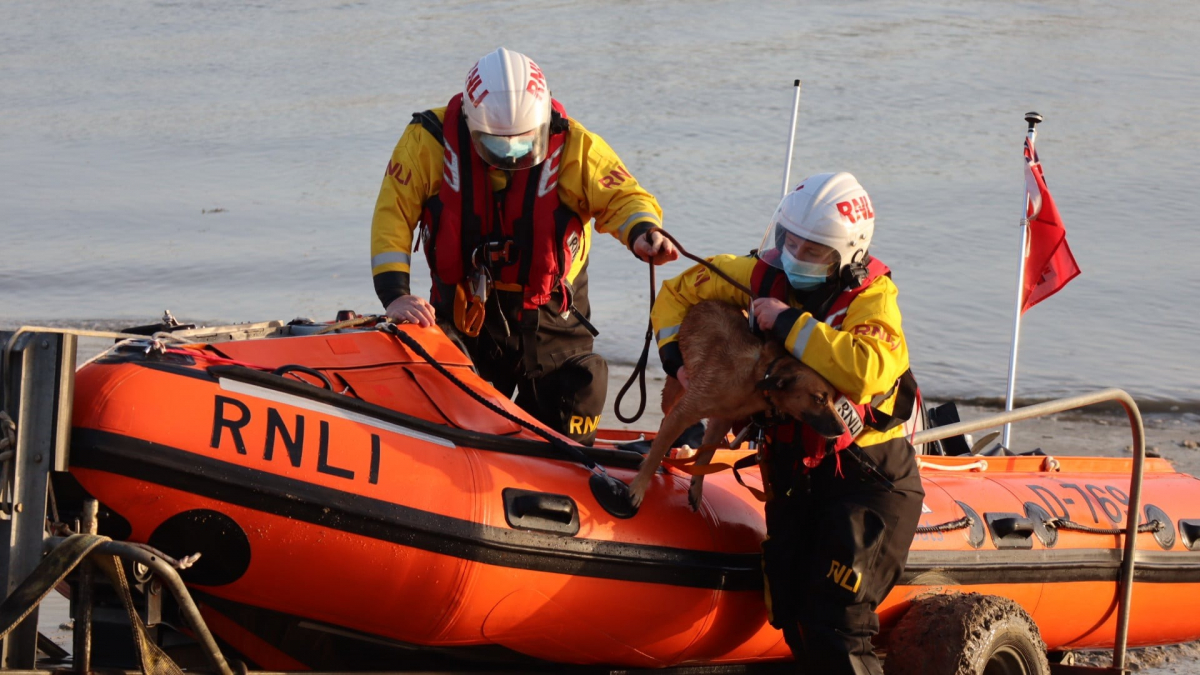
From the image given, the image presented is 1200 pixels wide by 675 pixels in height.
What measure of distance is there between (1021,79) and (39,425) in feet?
51.2

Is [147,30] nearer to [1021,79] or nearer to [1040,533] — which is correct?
[1021,79]

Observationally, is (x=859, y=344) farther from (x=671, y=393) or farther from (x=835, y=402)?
(x=671, y=393)

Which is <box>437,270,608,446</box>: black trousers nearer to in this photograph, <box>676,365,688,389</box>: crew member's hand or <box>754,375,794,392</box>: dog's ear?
<box>676,365,688,389</box>: crew member's hand

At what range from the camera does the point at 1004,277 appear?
1007cm

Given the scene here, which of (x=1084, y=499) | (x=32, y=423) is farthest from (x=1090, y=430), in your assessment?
(x=32, y=423)

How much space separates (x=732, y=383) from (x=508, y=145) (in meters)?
1.07

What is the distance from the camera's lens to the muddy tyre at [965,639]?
11.4 ft

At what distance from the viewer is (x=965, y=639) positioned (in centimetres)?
346

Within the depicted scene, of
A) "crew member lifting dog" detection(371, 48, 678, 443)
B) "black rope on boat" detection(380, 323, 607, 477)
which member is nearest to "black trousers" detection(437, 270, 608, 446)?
"crew member lifting dog" detection(371, 48, 678, 443)

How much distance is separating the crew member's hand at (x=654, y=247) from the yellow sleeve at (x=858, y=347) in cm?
83

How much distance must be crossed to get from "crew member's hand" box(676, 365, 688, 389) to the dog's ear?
256 millimetres

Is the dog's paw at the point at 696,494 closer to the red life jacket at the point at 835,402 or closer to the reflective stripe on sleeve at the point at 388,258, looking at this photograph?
the red life jacket at the point at 835,402

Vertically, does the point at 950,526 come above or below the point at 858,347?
below

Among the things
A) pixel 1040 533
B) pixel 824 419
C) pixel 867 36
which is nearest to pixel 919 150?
pixel 867 36
